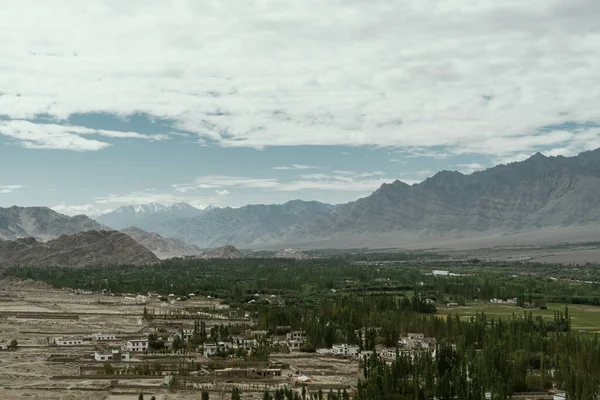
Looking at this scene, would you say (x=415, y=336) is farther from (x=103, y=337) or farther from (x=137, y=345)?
(x=103, y=337)

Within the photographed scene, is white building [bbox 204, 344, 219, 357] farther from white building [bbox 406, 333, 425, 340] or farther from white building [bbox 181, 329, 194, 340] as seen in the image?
white building [bbox 406, 333, 425, 340]

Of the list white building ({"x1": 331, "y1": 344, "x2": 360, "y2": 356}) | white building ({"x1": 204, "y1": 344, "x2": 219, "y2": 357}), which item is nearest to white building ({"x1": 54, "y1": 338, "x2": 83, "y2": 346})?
white building ({"x1": 204, "y1": 344, "x2": 219, "y2": 357})

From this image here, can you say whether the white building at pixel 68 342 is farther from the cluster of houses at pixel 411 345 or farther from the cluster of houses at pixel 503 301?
the cluster of houses at pixel 503 301

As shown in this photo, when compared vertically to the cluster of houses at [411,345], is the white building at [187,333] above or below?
above

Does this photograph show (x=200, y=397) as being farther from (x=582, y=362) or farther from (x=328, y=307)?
(x=328, y=307)

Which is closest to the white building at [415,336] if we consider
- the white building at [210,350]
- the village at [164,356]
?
the village at [164,356]

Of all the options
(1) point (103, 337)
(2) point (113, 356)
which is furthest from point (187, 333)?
(2) point (113, 356)

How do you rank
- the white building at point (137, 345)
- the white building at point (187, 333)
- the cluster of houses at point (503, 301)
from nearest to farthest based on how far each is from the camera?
1. the white building at point (137, 345)
2. the white building at point (187, 333)
3. the cluster of houses at point (503, 301)
